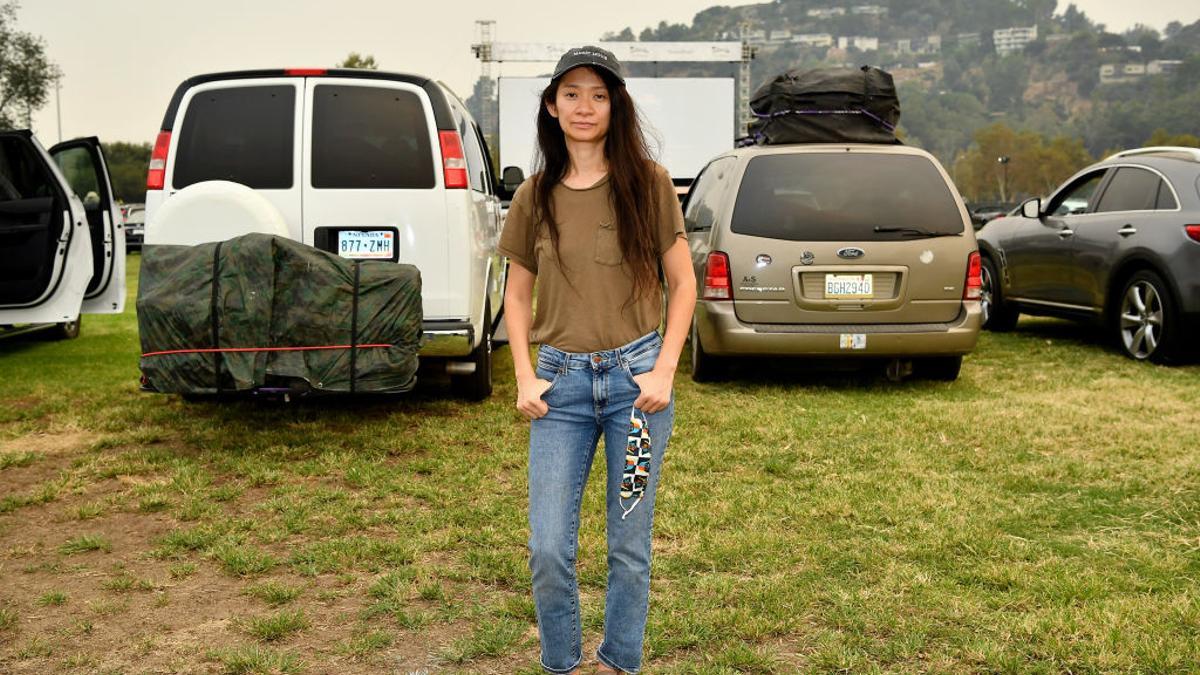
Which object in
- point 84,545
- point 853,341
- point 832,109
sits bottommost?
point 84,545

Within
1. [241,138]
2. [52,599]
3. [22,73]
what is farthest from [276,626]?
[22,73]

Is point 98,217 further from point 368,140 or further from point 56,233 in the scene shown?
point 368,140

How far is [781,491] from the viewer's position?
17.2ft

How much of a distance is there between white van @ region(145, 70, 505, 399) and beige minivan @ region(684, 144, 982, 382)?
6.65ft

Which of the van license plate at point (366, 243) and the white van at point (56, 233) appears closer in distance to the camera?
the van license plate at point (366, 243)

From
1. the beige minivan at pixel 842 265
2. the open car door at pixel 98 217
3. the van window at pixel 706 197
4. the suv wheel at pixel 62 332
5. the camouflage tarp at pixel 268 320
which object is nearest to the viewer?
the camouflage tarp at pixel 268 320

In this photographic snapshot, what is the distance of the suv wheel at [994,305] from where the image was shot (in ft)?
37.5

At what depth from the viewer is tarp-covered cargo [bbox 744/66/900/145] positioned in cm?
870

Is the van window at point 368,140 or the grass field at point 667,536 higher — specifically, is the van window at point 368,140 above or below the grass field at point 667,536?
above

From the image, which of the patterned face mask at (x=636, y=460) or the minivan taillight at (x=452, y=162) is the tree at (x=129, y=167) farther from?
the patterned face mask at (x=636, y=460)

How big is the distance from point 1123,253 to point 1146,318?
1.88 ft

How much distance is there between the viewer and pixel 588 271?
273cm

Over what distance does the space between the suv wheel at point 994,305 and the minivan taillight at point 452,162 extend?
679 centimetres

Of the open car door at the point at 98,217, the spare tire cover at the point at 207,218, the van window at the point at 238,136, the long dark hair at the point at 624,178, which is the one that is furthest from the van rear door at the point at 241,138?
the long dark hair at the point at 624,178
